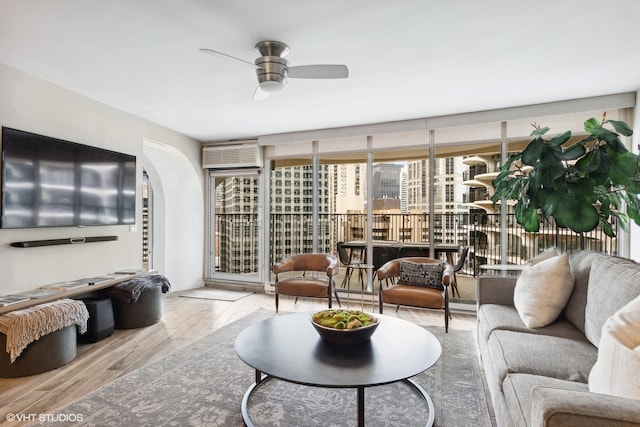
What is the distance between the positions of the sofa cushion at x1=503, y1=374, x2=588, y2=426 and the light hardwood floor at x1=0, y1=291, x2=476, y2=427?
2345 mm

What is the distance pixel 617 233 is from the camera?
3906mm

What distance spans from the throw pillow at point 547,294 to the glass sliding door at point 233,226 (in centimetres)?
420

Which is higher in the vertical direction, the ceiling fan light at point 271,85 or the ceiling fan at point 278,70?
the ceiling fan at point 278,70

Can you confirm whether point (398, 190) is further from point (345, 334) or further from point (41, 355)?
point (41, 355)

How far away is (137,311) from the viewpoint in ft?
12.5

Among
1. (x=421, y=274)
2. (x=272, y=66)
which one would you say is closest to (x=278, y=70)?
(x=272, y=66)

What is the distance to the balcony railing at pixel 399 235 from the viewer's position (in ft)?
14.2

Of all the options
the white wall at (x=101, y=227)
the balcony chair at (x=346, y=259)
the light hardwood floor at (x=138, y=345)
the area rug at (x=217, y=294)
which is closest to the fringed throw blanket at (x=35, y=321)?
the light hardwood floor at (x=138, y=345)

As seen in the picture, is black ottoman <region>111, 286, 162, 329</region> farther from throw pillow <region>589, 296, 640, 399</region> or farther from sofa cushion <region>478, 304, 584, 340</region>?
throw pillow <region>589, 296, 640, 399</region>

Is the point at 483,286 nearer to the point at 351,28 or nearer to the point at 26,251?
the point at 351,28

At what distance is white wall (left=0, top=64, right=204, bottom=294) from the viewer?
3172 mm

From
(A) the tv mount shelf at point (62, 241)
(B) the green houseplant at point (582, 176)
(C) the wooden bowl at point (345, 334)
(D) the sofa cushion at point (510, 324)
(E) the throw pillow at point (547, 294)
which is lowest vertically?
(D) the sofa cushion at point (510, 324)

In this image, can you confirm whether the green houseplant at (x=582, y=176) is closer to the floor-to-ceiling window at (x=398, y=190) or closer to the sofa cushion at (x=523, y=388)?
the sofa cushion at (x=523, y=388)

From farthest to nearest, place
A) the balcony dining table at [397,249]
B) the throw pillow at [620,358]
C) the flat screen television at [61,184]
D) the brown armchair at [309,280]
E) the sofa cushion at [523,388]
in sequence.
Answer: the balcony dining table at [397,249]
the brown armchair at [309,280]
the flat screen television at [61,184]
the sofa cushion at [523,388]
the throw pillow at [620,358]
